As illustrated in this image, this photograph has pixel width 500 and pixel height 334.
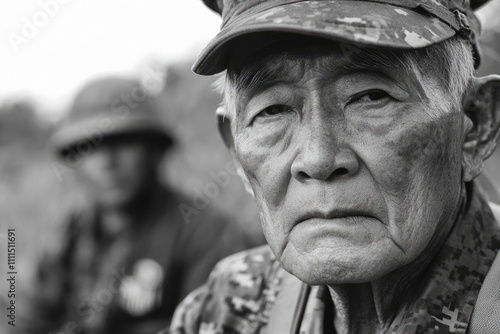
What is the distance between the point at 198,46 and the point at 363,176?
5.06 metres

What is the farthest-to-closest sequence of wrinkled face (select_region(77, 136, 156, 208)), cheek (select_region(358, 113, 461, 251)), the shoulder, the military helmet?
the military helmet → wrinkled face (select_region(77, 136, 156, 208)) → the shoulder → cheek (select_region(358, 113, 461, 251))

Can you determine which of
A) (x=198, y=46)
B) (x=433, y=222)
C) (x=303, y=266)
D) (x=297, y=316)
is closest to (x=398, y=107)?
(x=433, y=222)

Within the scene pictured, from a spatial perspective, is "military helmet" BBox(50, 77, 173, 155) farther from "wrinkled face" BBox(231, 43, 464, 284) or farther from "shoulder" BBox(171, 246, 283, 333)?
"wrinkled face" BBox(231, 43, 464, 284)

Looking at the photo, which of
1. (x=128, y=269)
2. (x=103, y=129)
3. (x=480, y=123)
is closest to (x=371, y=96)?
(x=480, y=123)

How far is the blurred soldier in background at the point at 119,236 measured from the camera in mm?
4805

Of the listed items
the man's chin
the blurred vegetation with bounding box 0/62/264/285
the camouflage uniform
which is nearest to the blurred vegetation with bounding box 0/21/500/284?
the blurred vegetation with bounding box 0/62/264/285

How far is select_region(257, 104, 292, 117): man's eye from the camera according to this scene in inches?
73.0

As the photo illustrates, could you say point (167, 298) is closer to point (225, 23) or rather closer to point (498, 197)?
point (498, 197)

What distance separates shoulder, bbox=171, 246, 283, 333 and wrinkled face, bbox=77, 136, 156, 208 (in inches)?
115

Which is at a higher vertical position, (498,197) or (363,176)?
(363,176)

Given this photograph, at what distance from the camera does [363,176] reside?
1726mm

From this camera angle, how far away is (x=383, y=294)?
202cm

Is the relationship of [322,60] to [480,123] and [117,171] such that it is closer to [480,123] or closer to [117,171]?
[480,123]

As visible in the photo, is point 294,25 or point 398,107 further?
point 398,107
